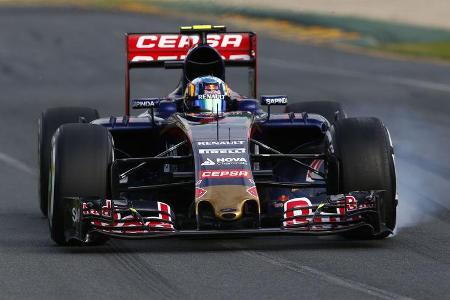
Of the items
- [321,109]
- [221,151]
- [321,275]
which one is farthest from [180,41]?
[321,275]

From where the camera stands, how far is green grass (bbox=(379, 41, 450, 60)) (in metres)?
33.4

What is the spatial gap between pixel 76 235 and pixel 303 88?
1724 centimetres

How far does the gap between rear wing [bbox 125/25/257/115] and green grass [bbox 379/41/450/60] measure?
16467 millimetres

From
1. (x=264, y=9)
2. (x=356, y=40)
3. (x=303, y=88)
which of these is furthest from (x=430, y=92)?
(x=264, y=9)

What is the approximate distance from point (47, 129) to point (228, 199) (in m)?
3.50

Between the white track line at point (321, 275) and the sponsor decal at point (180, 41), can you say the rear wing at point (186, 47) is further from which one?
the white track line at point (321, 275)

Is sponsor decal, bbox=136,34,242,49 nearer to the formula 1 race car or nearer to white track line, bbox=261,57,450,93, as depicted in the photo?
the formula 1 race car

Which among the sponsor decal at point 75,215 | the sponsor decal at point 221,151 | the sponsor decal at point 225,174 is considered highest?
the sponsor decal at point 221,151

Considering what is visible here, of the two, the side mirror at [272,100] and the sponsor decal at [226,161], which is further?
the side mirror at [272,100]

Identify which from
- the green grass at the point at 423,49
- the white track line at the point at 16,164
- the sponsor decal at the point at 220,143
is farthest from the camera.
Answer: the green grass at the point at 423,49

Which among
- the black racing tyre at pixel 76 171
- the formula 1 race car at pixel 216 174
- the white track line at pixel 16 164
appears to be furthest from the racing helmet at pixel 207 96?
the white track line at pixel 16 164

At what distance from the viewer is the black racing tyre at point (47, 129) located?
14664 millimetres

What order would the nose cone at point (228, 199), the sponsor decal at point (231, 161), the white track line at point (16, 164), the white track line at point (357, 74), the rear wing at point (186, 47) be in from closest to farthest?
the nose cone at point (228, 199) → the sponsor decal at point (231, 161) → the rear wing at point (186, 47) → the white track line at point (16, 164) → the white track line at point (357, 74)

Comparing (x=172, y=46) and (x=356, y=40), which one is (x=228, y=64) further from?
(x=356, y=40)
